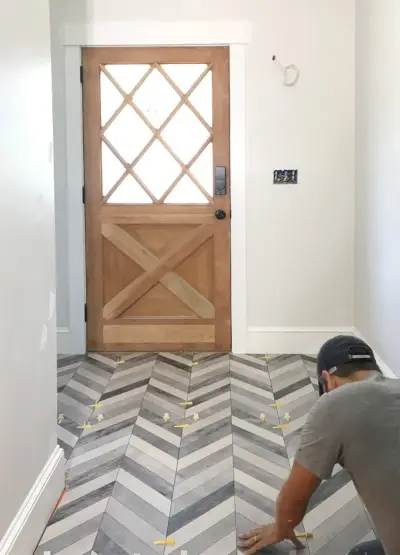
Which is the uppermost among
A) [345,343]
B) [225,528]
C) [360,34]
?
[360,34]

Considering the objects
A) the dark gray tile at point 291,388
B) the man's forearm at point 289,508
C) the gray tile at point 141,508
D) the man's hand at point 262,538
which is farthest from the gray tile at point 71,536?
the dark gray tile at point 291,388

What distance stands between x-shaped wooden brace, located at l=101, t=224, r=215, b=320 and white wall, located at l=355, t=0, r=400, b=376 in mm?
1076

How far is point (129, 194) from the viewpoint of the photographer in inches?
183

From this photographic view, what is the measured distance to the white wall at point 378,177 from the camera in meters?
3.44

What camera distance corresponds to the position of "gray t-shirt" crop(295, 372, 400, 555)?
1.43 metres

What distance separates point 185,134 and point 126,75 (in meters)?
0.57

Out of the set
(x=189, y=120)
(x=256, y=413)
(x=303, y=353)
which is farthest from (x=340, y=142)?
(x=256, y=413)

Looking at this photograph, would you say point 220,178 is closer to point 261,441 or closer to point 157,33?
point 157,33

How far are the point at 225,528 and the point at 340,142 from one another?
2.97 meters

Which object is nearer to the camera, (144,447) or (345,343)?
(345,343)

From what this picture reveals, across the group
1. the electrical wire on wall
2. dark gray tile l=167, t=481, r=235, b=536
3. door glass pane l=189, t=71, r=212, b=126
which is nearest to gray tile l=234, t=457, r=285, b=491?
dark gray tile l=167, t=481, r=235, b=536

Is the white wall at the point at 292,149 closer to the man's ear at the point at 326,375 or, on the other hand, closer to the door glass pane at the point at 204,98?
the door glass pane at the point at 204,98

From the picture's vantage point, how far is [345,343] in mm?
1689

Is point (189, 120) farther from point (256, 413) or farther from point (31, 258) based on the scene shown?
point (31, 258)
